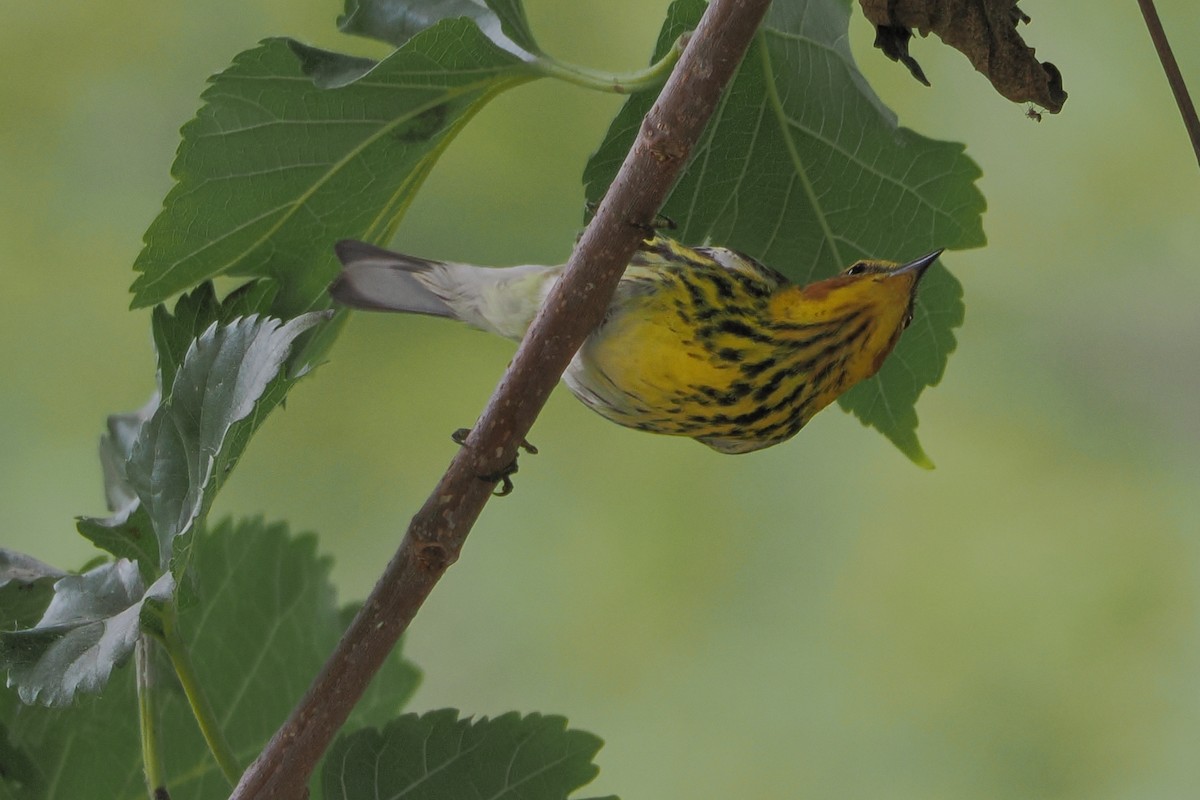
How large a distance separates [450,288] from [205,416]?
0.49 meters

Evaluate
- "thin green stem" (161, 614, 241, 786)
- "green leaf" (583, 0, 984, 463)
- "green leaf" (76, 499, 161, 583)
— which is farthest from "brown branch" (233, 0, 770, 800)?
"green leaf" (583, 0, 984, 463)

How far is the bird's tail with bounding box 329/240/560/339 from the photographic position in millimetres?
1169

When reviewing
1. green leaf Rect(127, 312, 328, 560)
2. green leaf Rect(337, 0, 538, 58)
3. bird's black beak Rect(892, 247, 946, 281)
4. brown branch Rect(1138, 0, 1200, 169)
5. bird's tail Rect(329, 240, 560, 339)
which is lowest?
green leaf Rect(127, 312, 328, 560)

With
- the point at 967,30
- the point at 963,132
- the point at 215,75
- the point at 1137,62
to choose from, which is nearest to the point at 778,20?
the point at 967,30

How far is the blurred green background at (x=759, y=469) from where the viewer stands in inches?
103

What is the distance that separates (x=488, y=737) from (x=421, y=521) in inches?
8.8

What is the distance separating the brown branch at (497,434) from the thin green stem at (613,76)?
0.15 meters

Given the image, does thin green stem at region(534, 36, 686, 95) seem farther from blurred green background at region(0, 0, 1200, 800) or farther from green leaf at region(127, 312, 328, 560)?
blurred green background at region(0, 0, 1200, 800)

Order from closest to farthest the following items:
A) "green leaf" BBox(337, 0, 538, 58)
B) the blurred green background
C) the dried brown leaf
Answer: the dried brown leaf → "green leaf" BBox(337, 0, 538, 58) → the blurred green background

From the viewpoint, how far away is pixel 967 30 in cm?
89

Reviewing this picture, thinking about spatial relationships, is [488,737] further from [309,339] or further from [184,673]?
[309,339]

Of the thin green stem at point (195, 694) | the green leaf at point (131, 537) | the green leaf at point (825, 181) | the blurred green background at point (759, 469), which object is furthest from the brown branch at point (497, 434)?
the blurred green background at point (759, 469)

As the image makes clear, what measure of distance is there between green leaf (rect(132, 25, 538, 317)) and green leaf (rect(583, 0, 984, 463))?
15cm

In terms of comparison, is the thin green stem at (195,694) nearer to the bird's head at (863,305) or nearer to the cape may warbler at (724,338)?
the cape may warbler at (724,338)
